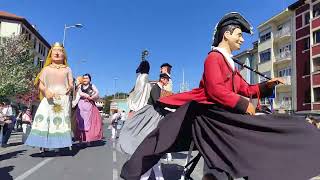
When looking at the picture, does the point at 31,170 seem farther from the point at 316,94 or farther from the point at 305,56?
the point at 305,56

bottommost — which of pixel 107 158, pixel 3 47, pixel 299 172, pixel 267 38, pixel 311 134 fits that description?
pixel 107 158

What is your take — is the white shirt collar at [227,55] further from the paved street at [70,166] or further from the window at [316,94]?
the window at [316,94]

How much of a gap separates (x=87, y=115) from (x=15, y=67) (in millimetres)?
31484

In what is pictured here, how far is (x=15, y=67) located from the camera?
4072 cm

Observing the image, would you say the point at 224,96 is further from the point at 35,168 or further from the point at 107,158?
the point at 107,158

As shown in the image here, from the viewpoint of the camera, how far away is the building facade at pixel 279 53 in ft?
175

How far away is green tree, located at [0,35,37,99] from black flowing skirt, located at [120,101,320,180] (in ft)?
110

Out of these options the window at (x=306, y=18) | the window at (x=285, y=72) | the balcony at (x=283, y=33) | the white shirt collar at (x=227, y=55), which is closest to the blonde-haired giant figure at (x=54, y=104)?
the white shirt collar at (x=227, y=55)

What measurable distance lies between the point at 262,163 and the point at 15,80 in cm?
3818

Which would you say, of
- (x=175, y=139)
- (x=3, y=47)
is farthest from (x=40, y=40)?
(x=175, y=139)

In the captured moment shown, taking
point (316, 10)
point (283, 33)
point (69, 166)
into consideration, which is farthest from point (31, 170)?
point (283, 33)

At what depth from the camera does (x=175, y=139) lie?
3.70 metres

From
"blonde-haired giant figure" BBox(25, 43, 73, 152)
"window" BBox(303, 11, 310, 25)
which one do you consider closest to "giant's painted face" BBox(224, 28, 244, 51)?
"blonde-haired giant figure" BBox(25, 43, 73, 152)

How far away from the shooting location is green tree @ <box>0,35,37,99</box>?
37.2 metres
